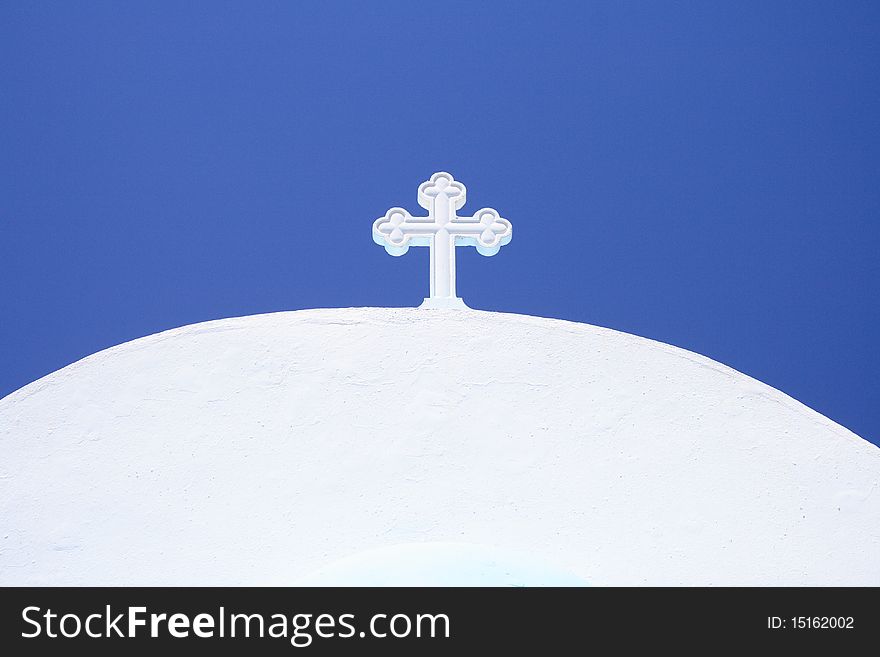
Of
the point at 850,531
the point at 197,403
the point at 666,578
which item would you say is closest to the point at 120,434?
the point at 197,403

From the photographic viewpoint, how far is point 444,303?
4.03 m

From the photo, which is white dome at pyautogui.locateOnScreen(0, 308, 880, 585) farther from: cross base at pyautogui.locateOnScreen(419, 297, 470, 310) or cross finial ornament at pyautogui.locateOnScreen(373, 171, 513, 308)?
cross finial ornament at pyautogui.locateOnScreen(373, 171, 513, 308)

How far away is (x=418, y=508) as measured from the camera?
3662 millimetres

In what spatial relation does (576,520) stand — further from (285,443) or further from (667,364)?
(285,443)

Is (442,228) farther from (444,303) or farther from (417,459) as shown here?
(417,459)

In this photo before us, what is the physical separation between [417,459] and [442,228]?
866 millimetres

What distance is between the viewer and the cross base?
4016 millimetres

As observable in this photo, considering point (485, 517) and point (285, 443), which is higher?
point (285, 443)

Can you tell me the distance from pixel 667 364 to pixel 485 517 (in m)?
0.80

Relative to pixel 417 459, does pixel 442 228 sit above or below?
above

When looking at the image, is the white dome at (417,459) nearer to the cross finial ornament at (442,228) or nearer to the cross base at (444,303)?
the cross base at (444,303)

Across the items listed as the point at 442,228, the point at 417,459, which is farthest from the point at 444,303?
the point at 417,459
